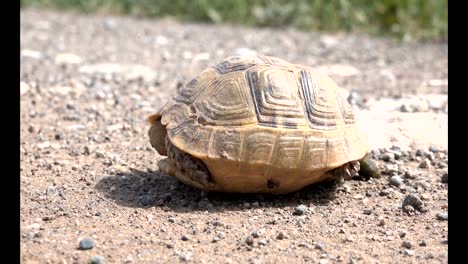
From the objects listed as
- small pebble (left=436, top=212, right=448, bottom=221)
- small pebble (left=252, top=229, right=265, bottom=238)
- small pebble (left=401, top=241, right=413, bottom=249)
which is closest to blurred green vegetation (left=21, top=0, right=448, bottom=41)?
small pebble (left=436, top=212, right=448, bottom=221)

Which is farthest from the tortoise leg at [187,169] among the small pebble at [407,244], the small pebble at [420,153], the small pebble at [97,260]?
the small pebble at [420,153]

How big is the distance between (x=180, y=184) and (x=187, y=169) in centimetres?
44

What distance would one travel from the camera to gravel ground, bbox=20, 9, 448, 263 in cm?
417

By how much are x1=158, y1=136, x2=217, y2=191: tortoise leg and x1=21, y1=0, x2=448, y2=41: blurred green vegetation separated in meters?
6.71

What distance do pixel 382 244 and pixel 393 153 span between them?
1643 millimetres

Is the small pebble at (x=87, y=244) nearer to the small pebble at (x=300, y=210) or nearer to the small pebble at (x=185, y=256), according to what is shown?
the small pebble at (x=185, y=256)

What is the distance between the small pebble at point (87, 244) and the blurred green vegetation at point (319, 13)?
762 cm

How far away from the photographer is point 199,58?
31.0 ft

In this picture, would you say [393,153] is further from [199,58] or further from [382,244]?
[199,58]

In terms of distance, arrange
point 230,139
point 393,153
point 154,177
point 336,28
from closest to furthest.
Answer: point 230,139 → point 154,177 → point 393,153 → point 336,28

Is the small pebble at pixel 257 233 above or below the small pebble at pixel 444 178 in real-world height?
below

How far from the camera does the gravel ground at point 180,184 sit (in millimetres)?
4172
